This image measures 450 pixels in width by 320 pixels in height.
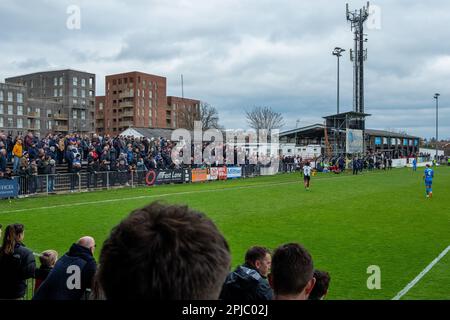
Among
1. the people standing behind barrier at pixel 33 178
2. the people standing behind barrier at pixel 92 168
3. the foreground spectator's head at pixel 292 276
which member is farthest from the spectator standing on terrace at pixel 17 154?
the foreground spectator's head at pixel 292 276

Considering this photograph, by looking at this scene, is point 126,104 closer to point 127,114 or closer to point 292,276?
point 127,114

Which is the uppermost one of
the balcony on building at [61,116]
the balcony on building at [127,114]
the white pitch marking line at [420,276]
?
the balcony on building at [127,114]

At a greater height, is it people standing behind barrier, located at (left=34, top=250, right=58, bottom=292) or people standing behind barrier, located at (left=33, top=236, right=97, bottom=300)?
people standing behind barrier, located at (left=33, top=236, right=97, bottom=300)

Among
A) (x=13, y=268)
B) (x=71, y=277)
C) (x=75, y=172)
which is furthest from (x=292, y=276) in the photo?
(x=75, y=172)

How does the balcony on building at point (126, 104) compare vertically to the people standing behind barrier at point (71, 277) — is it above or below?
above

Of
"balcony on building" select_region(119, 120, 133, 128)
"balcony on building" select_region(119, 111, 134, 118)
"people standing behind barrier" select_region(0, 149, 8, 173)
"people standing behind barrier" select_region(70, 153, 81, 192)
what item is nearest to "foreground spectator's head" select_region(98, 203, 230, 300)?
"people standing behind barrier" select_region(0, 149, 8, 173)

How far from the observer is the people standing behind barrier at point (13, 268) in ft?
19.1

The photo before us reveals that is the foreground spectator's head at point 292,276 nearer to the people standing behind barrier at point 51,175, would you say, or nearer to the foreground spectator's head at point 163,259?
the foreground spectator's head at point 163,259

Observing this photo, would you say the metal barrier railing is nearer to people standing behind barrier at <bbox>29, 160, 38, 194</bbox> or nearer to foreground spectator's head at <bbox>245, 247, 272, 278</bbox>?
people standing behind barrier at <bbox>29, 160, 38, 194</bbox>

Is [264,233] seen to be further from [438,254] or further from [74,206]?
[74,206]

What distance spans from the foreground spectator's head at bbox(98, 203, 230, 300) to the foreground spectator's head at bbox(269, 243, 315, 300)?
1814 mm

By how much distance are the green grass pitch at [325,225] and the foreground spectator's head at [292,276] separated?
448 cm

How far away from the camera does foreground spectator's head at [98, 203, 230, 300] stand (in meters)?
1.52
